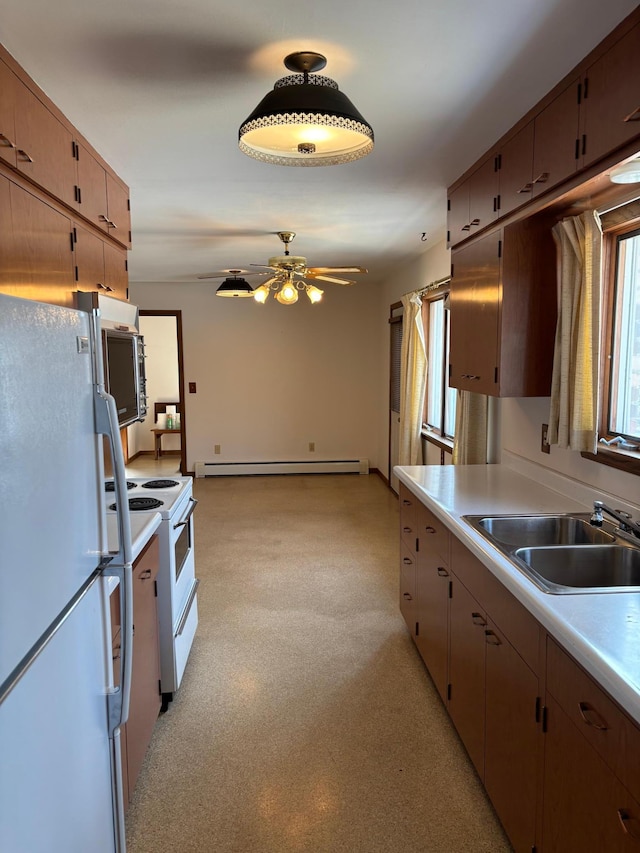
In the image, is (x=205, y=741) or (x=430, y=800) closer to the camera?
(x=430, y=800)

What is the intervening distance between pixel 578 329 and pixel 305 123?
1392 mm

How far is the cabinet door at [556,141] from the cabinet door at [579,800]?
5.44ft

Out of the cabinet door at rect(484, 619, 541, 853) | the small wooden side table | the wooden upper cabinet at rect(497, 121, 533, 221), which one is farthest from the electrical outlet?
the small wooden side table

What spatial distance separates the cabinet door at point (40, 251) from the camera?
1.85 metres

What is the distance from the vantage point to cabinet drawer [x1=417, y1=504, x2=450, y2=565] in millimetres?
2420

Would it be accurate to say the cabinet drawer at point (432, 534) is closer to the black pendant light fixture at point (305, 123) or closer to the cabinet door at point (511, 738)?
the cabinet door at point (511, 738)

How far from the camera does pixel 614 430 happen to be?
2492 mm

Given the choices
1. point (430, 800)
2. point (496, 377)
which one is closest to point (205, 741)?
point (430, 800)

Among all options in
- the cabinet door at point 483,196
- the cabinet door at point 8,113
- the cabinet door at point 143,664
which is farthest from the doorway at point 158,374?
the cabinet door at point 8,113

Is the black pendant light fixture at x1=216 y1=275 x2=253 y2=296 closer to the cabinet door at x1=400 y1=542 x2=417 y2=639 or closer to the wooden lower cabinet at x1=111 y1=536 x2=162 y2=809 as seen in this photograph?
the cabinet door at x1=400 y1=542 x2=417 y2=639

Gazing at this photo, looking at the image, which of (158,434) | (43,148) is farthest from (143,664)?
(158,434)

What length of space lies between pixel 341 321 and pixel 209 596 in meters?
4.51

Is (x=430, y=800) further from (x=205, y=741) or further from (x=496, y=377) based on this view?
(x=496, y=377)

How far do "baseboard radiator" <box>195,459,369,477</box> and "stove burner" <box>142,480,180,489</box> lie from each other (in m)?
4.60
